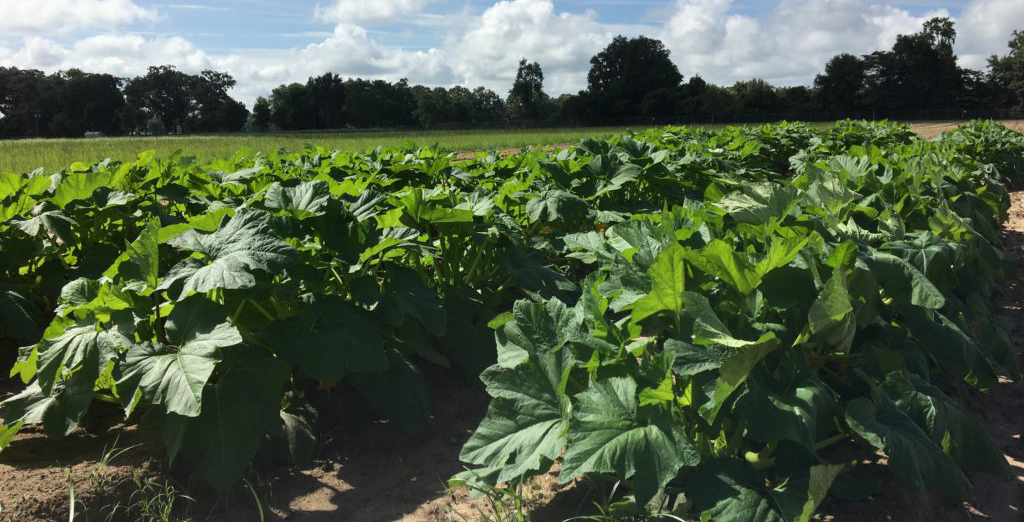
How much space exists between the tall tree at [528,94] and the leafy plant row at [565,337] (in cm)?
8896

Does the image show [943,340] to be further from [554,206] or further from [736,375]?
[554,206]

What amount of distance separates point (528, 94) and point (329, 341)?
3608 inches

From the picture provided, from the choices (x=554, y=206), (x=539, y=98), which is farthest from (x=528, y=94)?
(x=554, y=206)

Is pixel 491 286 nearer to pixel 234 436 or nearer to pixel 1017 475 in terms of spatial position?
pixel 234 436

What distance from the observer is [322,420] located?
3.06m

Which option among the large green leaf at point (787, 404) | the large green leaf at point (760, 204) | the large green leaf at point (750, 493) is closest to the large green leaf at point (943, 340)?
the large green leaf at point (760, 204)

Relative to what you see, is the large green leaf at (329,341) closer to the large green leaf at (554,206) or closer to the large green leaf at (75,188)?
the large green leaf at (554,206)

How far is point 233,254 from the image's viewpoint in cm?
233

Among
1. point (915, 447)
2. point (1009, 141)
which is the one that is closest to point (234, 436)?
point (915, 447)

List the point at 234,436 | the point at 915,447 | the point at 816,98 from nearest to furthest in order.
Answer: the point at 915,447, the point at 234,436, the point at 816,98

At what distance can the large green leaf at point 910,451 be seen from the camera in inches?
75.7

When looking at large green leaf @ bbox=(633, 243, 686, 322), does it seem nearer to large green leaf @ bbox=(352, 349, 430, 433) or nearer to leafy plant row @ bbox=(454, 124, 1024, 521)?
leafy plant row @ bbox=(454, 124, 1024, 521)

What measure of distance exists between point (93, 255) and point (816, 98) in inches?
3113

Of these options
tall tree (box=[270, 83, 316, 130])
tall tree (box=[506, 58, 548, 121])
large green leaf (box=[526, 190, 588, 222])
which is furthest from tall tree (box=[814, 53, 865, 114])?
large green leaf (box=[526, 190, 588, 222])
